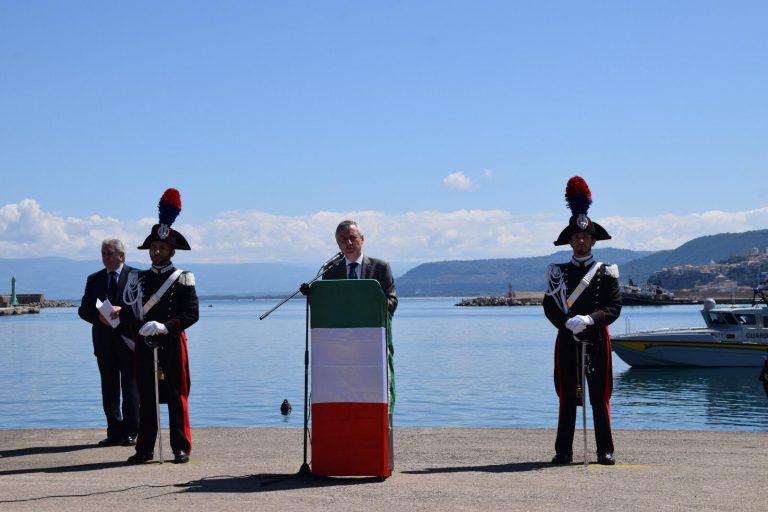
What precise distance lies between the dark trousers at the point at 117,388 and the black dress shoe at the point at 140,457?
135 centimetres

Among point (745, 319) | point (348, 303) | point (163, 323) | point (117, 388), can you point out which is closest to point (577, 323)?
point (348, 303)

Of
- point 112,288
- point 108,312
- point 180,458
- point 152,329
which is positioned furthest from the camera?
point 112,288

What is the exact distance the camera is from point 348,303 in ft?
29.1

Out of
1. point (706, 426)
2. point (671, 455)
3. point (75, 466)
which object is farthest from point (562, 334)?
point (706, 426)

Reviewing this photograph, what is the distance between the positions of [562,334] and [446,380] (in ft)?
106

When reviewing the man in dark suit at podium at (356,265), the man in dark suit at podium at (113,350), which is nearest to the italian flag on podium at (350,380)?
the man in dark suit at podium at (356,265)

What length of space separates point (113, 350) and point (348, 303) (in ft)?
12.8

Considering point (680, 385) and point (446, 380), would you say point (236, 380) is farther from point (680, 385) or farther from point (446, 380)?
point (680, 385)

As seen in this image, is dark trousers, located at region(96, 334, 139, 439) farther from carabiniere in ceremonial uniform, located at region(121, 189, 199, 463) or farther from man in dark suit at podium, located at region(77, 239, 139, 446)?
carabiniere in ceremonial uniform, located at region(121, 189, 199, 463)

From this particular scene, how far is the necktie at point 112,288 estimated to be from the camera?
11.6 m

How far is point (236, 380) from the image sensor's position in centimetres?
4206

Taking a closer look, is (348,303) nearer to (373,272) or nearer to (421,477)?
(373,272)

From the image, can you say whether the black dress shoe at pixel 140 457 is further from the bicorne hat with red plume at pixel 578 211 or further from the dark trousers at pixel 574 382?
the bicorne hat with red plume at pixel 578 211

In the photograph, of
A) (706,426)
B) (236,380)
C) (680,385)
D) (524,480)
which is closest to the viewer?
(524,480)
